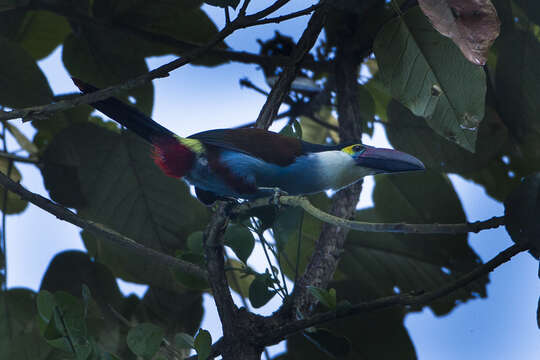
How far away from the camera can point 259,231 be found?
856 mm

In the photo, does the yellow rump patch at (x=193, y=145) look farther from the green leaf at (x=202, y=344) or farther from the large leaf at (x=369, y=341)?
the large leaf at (x=369, y=341)

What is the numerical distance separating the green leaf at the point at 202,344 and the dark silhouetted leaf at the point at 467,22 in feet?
1.56

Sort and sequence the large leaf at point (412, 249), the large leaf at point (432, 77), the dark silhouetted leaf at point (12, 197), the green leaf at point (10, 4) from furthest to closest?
the dark silhouetted leaf at point (12, 197), the large leaf at point (412, 249), the green leaf at point (10, 4), the large leaf at point (432, 77)

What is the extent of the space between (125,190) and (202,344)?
48 centimetres

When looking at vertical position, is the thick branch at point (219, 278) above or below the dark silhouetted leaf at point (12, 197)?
below

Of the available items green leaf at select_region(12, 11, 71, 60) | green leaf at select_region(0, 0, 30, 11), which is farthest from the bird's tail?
green leaf at select_region(12, 11, 71, 60)

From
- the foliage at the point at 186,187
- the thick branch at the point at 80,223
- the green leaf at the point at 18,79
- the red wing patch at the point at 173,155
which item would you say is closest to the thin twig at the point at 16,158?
the foliage at the point at 186,187

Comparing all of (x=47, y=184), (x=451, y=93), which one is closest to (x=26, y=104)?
(x=47, y=184)

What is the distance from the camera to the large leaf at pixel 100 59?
1.20 m

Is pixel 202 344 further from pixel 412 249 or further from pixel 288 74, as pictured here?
pixel 412 249

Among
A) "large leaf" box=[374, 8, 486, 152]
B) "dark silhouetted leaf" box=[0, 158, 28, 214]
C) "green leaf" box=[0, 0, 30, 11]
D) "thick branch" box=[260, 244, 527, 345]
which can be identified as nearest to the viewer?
"thick branch" box=[260, 244, 527, 345]

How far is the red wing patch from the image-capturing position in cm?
80

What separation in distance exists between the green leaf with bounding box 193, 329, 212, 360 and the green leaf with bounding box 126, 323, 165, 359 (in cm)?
6

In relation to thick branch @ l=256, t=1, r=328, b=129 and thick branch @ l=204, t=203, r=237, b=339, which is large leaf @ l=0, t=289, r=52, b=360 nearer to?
thick branch @ l=204, t=203, r=237, b=339
